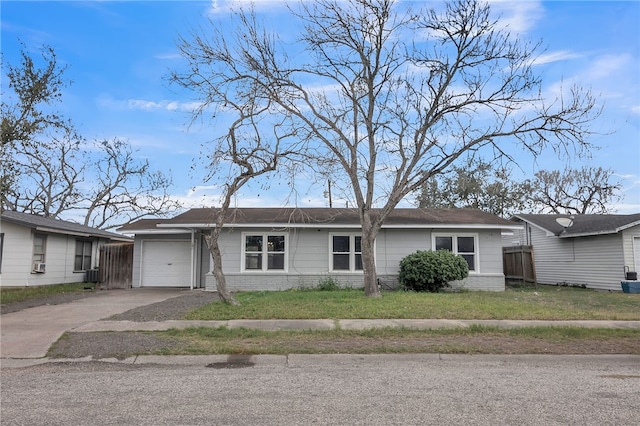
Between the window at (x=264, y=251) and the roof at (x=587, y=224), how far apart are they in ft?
43.0

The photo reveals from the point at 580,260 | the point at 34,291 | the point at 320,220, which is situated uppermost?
the point at 320,220

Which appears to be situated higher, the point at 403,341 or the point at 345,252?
the point at 345,252

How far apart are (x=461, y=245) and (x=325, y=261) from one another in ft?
18.1

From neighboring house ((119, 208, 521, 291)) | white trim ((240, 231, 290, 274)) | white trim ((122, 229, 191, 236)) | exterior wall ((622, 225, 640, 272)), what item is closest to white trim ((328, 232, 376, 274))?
neighboring house ((119, 208, 521, 291))

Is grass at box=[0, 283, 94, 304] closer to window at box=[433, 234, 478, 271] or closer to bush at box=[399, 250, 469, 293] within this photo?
bush at box=[399, 250, 469, 293]

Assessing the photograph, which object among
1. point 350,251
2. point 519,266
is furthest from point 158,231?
point 519,266

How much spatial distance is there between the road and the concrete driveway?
1.30m

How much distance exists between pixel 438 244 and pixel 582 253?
25.4 feet

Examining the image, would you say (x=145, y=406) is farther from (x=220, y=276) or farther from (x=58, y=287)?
(x=58, y=287)

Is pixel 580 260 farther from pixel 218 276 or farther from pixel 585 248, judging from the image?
pixel 218 276

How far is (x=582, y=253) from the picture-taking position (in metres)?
20.8

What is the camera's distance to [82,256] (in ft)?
71.6

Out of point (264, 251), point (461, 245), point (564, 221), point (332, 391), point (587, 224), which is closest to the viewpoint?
point (332, 391)

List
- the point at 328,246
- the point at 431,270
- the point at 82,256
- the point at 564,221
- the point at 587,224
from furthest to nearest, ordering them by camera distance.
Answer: the point at 82,256 < the point at 564,221 < the point at 587,224 < the point at 328,246 < the point at 431,270
